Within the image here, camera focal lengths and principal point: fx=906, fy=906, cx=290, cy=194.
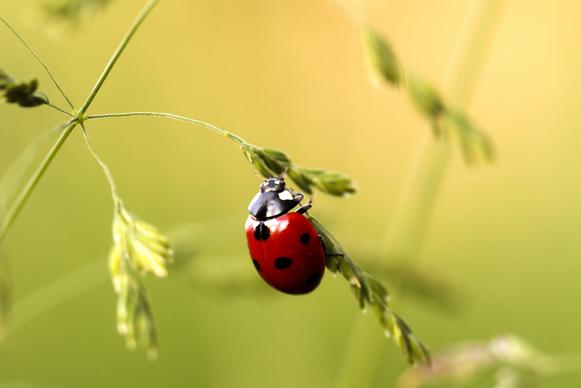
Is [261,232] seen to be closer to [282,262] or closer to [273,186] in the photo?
[282,262]

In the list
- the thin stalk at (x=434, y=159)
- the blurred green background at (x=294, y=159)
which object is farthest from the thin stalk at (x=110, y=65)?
the blurred green background at (x=294, y=159)

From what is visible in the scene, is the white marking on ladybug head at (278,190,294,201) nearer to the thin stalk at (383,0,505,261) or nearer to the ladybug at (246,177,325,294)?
the ladybug at (246,177,325,294)

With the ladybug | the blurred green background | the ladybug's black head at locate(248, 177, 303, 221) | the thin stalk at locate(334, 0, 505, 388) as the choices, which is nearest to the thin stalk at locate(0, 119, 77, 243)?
the ladybug

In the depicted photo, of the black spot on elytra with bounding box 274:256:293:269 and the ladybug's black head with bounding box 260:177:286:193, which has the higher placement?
the ladybug's black head with bounding box 260:177:286:193

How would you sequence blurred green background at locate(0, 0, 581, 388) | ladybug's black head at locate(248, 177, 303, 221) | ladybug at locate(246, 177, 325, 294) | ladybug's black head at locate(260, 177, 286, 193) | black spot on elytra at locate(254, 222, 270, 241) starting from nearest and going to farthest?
ladybug at locate(246, 177, 325, 294) < black spot on elytra at locate(254, 222, 270, 241) < ladybug's black head at locate(248, 177, 303, 221) < ladybug's black head at locate(260, 177, 286, 193) < blurred green background at locate(0, 0, 581, 388)

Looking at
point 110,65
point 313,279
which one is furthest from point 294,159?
point 110,65

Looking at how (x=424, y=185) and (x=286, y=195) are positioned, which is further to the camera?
(x=424, y=185)

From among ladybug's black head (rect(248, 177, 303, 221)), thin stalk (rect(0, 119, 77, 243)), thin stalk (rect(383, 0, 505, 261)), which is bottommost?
thin stalk (rect(0, 119, 77, 243))

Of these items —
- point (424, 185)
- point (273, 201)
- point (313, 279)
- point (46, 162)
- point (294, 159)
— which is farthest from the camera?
point (294, 159)
